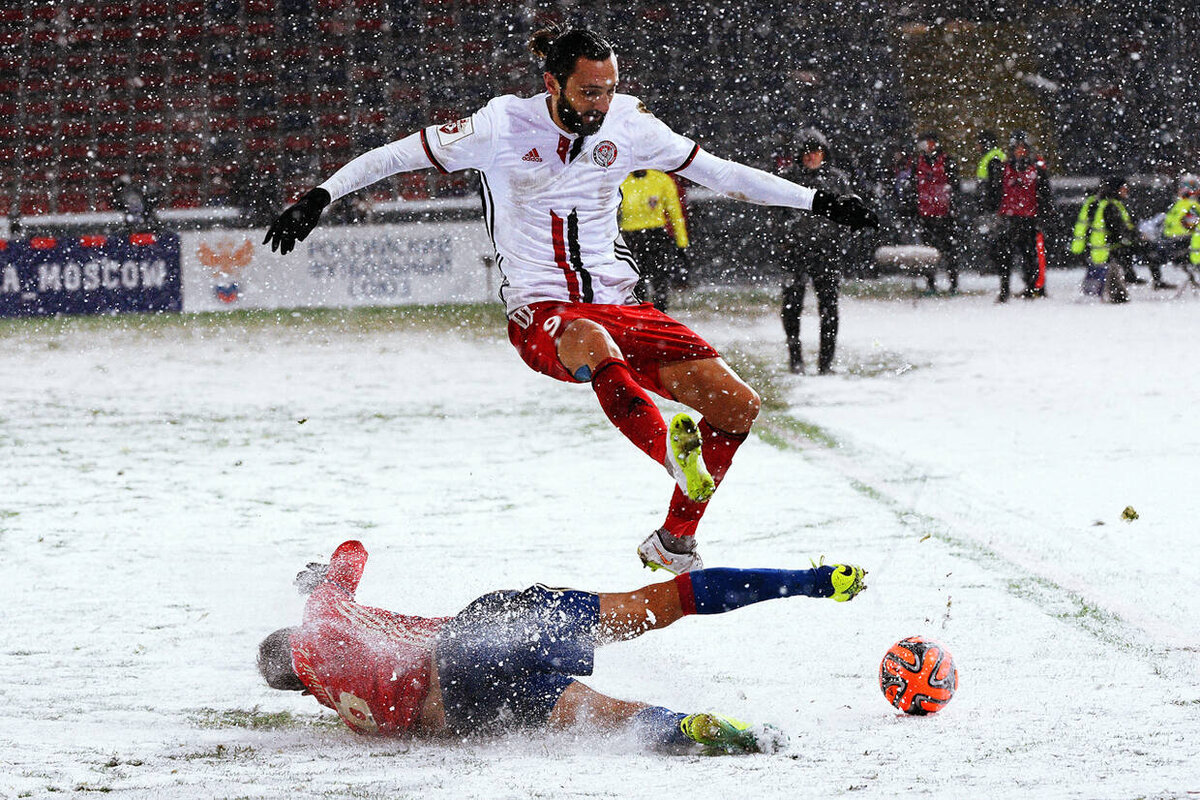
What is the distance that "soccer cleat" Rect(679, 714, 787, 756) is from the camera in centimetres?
325

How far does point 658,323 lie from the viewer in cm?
470

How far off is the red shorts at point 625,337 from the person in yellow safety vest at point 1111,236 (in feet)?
41.1

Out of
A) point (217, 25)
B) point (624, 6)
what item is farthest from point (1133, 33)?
point (217, 25)

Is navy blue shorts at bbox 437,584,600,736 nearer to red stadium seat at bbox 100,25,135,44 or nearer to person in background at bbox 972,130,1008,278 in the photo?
person in background at bbox 972,130,1008,278

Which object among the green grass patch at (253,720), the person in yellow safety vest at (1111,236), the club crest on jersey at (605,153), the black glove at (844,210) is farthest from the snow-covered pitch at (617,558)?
the person in yellow safety vest at (1111,236)

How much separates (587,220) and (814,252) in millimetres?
5958

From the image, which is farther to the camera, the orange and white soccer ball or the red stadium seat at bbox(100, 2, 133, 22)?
the red stadium seat at bbox(100, 2, 133, 22)

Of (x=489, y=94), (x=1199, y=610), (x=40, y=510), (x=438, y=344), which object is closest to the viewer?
(x=1199, y=610)

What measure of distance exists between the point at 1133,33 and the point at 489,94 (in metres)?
10.2

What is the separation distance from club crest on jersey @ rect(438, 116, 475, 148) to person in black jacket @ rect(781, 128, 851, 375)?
228 inches

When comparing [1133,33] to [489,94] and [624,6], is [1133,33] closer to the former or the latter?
[624,6]

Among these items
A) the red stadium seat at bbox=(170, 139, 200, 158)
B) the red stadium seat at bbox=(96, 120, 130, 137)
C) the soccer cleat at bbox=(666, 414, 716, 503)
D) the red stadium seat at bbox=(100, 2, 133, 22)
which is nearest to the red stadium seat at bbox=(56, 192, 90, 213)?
the red stadium seat at bbox=(96, 120, 130, 137)

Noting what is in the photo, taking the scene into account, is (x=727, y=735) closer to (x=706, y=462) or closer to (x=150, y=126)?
(x=706, y=462)

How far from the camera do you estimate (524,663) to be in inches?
131
